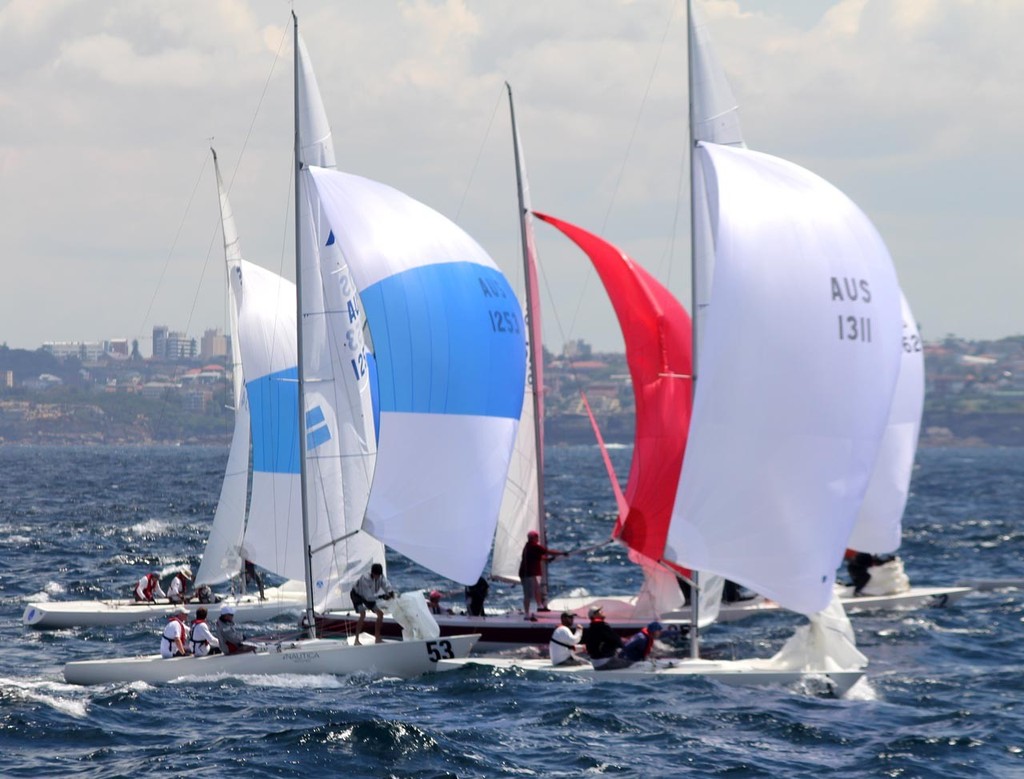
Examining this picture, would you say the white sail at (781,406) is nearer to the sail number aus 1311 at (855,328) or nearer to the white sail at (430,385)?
the sail number aus 1311 at (855,328)

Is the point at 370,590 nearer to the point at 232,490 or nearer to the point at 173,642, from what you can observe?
the point at 173,642

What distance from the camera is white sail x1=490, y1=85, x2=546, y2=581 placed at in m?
25.9

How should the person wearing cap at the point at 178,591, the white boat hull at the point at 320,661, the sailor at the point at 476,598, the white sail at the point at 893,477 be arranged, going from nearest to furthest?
the white boat hull at the point at 320,661, the sailor at the point at 476,598, the white sail at the point at 893,477, the person wearing cap at the point at 178,591

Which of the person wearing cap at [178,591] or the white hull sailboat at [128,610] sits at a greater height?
the person wearing cap at [178,591]

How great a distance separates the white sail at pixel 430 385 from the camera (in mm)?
22188

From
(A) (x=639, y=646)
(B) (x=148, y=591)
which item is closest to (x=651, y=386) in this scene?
(A) (x=639, y=646)

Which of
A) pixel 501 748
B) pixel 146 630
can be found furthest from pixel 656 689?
pixel 146 630

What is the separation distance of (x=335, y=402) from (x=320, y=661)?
403 centimetres

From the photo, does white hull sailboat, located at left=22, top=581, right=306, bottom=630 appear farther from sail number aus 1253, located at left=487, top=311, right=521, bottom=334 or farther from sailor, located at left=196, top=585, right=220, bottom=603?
sail number aus 1253, located at left=487, top=311, right=521, bottom=334

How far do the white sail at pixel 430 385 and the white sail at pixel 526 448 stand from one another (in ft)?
9.67

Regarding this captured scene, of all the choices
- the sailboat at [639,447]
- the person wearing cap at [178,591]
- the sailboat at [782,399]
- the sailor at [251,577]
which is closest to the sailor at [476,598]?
the sailboat at [639,447]

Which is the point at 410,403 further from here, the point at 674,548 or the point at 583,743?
the point at 583,743

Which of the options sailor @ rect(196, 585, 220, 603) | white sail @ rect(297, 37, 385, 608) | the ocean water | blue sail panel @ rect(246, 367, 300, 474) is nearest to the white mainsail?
white sail @ rect(297, 37, 385, 608)

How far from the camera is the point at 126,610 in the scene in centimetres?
2859
